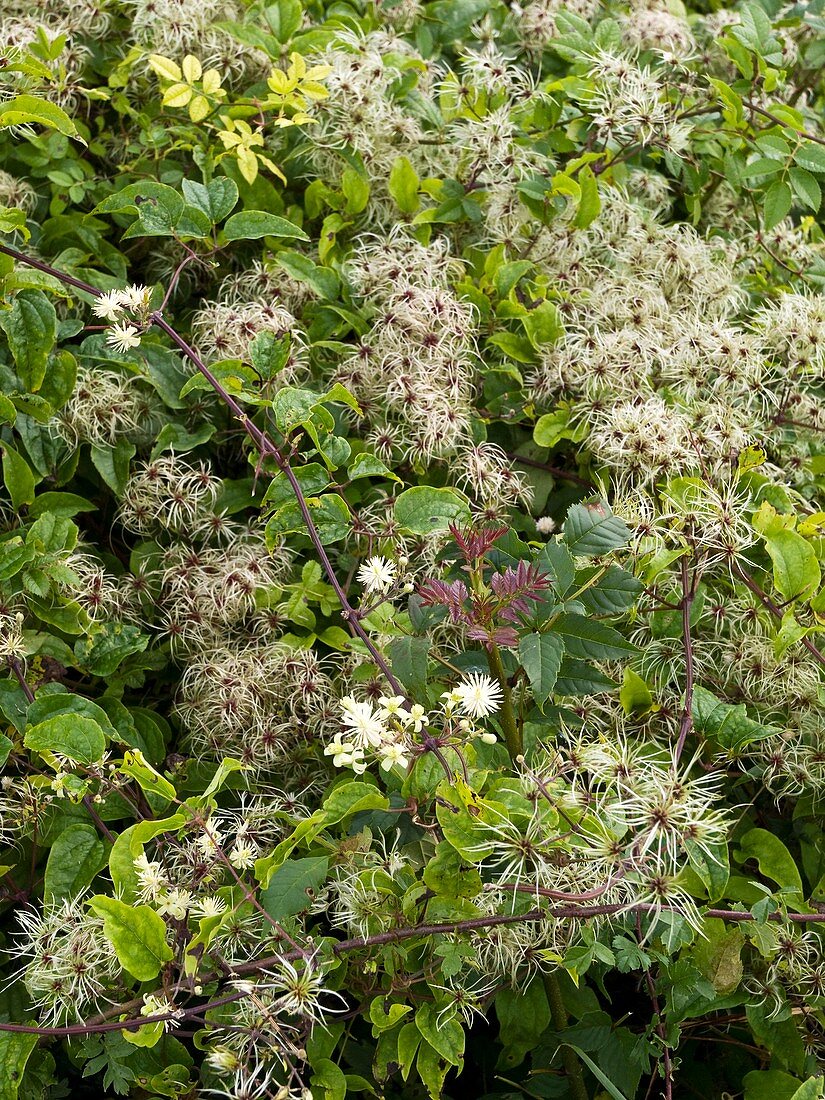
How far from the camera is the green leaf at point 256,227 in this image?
5.70 ft

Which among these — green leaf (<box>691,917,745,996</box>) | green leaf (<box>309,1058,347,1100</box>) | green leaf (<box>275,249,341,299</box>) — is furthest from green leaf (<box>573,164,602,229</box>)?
green leaf (<box>309,1058,347,1100</box>)

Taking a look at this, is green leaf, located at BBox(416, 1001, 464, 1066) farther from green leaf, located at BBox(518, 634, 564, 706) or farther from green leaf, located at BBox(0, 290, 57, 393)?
green leaf, located at BBox(0, 290, 57, 393)

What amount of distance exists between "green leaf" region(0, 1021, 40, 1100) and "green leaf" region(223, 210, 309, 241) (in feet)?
4.04

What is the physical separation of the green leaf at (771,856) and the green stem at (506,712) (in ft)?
1.19

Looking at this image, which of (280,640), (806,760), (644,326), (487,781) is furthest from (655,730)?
(644,326)

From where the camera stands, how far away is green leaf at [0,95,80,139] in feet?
5.10

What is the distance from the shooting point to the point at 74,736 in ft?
4.33

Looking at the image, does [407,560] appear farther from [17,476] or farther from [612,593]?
[17,476]

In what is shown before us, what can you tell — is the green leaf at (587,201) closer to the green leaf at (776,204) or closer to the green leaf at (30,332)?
the green leaf at (776,204)

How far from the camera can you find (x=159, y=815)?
4.66 feet

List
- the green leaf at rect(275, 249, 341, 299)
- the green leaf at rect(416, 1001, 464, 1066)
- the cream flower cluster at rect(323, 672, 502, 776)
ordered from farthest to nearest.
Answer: the green leaf at rect(275, 249, 341, 299)
the green leaf at rect(416, 1001, 464, 1066)
the cream flower cluster at rect(323, 672, 502, 776)

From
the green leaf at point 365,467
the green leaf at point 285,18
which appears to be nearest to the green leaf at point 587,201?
the green leaf at point 285,18

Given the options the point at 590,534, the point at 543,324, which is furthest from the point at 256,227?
the point at 590,534

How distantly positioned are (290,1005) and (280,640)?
2.04 ft
